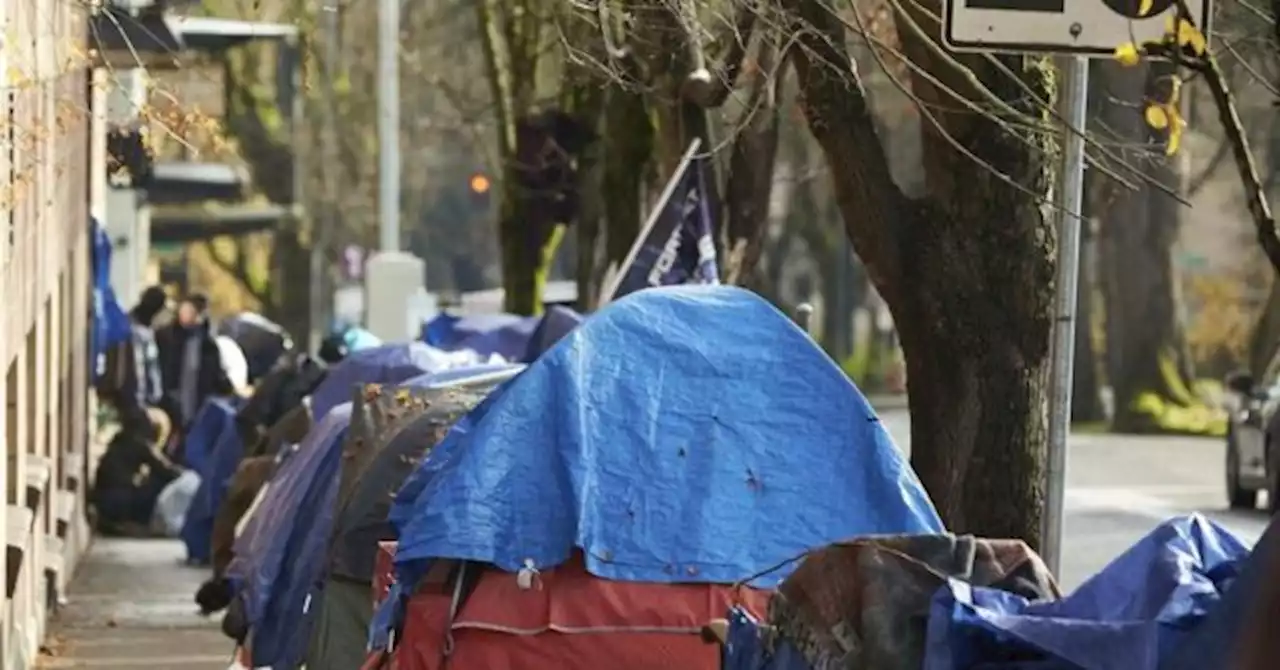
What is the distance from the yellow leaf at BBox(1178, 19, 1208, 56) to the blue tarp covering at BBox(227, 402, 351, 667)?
6506 mm

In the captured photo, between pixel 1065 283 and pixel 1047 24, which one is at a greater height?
pixel 1047 24

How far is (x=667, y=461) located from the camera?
858 centimetres

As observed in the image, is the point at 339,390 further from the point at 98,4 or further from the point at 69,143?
the point at 98,4

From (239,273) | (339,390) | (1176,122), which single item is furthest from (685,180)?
(239,273)

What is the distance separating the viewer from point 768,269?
54562 millimetres

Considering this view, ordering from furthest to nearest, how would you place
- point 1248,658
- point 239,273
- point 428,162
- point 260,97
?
point 428,162 → point 239,273 → point 260,97 → point 1248,658

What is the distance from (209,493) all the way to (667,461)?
1363 centimetres

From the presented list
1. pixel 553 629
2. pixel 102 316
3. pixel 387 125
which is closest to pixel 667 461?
pixel 553 629

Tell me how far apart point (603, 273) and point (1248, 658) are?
15797 millimetres

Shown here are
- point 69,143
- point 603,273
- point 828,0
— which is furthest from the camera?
point 603,273

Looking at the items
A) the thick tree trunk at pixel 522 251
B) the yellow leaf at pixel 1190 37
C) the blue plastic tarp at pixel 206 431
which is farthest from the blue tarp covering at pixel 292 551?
the thick tree trunk at pixel 522 251

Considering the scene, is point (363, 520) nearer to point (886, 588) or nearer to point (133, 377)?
point (886, 588)

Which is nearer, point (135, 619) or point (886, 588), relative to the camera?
point (886, 588)

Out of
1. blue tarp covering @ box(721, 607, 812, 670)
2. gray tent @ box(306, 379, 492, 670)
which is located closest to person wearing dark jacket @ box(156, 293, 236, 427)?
gray tent @ box(306, 379, 492, 670)
